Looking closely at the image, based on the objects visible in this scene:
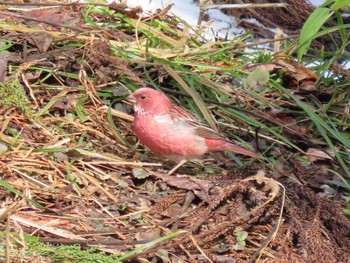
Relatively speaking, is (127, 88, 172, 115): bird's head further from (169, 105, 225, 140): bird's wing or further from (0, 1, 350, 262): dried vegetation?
(0, 1, 350, 262): dried vegetation

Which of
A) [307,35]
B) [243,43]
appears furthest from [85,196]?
[243,43]

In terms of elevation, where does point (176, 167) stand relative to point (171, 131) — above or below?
below

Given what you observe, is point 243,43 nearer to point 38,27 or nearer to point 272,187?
point 38,27

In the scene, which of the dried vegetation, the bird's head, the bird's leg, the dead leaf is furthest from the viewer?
the dead leaf

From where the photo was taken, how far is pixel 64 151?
14.4ft

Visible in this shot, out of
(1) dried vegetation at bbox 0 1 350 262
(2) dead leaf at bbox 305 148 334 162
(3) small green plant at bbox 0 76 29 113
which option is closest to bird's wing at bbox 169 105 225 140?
(1) dried vegetation at bbox 0 1 350 262

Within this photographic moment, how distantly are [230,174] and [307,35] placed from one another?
1049 millimetres

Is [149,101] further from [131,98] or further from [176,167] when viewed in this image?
[176,167]

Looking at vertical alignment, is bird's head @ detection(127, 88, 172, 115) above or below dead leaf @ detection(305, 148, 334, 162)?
above

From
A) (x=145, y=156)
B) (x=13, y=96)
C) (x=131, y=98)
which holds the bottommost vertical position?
(x=145, y=156)

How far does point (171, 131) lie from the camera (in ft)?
15.4

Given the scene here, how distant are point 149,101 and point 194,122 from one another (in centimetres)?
31

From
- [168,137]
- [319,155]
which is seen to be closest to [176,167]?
[168,137]

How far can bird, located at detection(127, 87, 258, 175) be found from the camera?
15.2 ft
